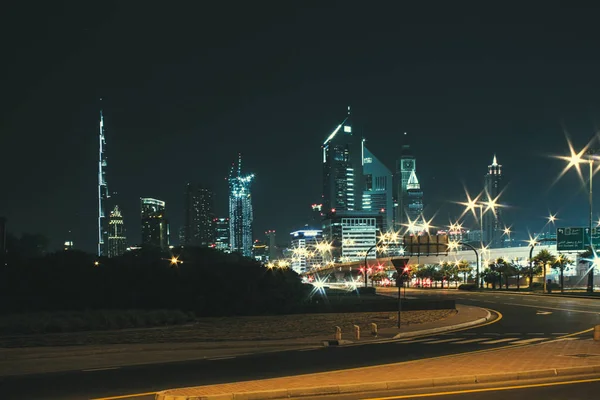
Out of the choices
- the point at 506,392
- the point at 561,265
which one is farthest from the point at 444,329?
the point at 561,265

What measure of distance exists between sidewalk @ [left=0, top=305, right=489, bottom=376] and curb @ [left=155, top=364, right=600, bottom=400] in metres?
8.16

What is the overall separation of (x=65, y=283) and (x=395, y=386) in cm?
5181

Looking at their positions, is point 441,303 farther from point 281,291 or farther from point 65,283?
point 65,283

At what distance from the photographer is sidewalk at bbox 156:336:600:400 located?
14.0 metres

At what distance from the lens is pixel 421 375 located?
52.3 feet

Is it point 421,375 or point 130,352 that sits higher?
point 421,375

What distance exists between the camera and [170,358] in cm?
2227

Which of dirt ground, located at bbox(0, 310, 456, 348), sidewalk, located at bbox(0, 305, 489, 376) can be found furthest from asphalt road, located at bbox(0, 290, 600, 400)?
dirt ground, located at bbox(0, 310, 456, 348)

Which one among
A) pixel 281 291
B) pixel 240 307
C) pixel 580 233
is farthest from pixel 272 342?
pixel 580 233

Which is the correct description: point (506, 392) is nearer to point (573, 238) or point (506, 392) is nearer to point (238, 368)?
point (238, 368)

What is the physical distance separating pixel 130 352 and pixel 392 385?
487 inches

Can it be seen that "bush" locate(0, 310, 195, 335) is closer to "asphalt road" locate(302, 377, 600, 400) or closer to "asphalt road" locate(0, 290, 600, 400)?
"asphalt road" locate(0, 290, 600, 400)

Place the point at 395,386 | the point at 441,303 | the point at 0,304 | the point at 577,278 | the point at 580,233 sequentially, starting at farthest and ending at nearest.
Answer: the point at 577,278, the point at 580,233, the point at 0,304, the point at 441,303, the point at 395,386

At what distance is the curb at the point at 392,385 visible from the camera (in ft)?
44.5
